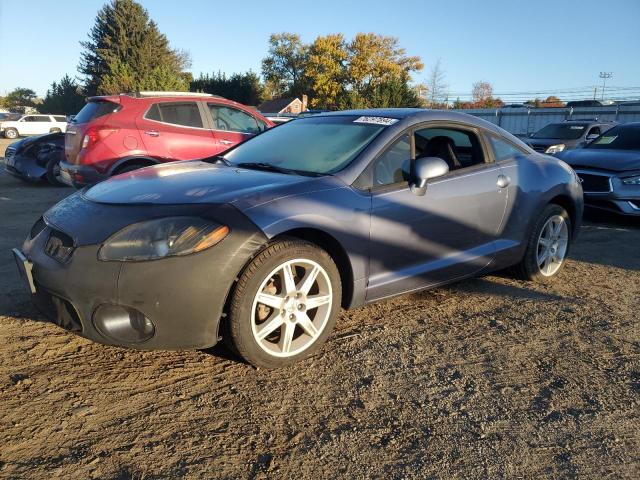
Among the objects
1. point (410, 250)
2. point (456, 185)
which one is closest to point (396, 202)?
point (410, 250)

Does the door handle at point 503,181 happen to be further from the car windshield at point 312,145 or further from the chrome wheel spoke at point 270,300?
the chrome wheel spoke at point 270,300

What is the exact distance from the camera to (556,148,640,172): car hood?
744cm

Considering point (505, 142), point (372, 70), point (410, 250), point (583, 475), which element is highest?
point (372, 70)

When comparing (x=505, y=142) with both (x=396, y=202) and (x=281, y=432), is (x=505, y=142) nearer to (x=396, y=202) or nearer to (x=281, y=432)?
(x=396, y=202)

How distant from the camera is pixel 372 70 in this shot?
73.4 meters

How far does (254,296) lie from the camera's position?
288 centimetres

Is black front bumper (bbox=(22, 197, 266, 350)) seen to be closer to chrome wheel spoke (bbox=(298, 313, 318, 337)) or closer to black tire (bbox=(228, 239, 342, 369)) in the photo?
black tire (bbox=(228, 239, 342, 369))

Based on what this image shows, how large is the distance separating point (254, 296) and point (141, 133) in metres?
5.68

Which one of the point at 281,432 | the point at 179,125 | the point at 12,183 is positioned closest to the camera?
the point at 281,432

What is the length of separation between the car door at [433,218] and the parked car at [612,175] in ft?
13.1

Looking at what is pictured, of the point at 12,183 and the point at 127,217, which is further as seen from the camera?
the point at 12,183

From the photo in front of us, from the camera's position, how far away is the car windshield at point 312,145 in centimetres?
367

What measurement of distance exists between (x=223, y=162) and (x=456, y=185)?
1.73 meters

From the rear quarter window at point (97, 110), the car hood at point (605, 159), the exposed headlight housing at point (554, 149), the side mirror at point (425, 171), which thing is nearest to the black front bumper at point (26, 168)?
the rear quarter window at point (97, 110)
